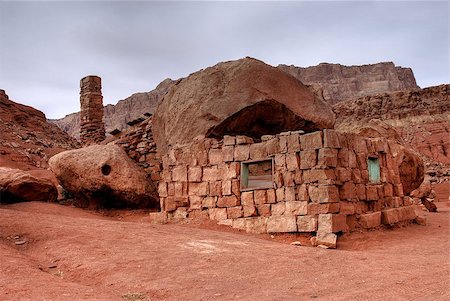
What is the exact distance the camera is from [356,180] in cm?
996

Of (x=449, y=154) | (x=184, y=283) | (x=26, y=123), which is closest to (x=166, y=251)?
(x=184, y=283)

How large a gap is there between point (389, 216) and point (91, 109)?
1637cm

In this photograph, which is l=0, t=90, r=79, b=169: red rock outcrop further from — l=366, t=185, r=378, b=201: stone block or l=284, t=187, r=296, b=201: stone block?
l=366, t=185, r=378, b=201: stone block

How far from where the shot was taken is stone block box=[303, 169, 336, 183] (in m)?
9.12

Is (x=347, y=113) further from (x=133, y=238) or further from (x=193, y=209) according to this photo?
(x=133, y=238)

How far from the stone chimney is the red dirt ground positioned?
43.5 feet

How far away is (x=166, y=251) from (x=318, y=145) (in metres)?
4.49

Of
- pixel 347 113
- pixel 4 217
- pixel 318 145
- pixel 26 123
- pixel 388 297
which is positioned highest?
pixel 347 113

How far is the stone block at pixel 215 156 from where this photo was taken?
10.8m

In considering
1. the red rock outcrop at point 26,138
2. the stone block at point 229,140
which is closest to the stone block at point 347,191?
the stone block at point 229,140

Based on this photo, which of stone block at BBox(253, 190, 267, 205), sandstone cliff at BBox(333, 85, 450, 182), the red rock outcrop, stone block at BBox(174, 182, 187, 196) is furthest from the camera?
sandstone cliff at BBox(333, 85, 450, 182)

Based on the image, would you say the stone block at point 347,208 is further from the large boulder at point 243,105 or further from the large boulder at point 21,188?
the large boulder at point 21,188

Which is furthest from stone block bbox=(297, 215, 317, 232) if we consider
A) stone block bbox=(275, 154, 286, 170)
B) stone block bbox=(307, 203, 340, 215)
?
stone block bbox=(275, 154, 286, 170)

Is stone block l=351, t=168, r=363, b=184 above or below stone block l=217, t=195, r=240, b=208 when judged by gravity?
above
